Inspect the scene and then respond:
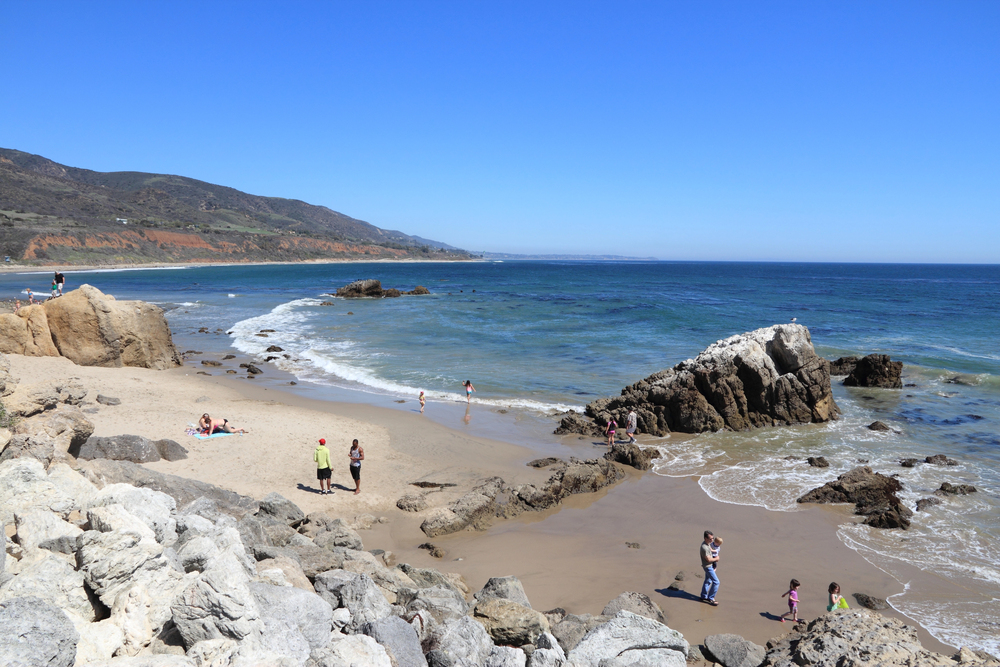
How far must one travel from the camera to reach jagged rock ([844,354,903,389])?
71.3ft

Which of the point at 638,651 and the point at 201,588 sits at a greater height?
the point at 201,588

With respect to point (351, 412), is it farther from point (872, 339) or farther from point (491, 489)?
point (872, 339)

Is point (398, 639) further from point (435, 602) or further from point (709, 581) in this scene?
point (709, 581)

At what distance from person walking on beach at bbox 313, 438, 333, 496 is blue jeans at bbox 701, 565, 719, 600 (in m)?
6.66

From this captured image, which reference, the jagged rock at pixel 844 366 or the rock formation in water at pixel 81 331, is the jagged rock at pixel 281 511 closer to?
the rock formation in water at pixel 81 331

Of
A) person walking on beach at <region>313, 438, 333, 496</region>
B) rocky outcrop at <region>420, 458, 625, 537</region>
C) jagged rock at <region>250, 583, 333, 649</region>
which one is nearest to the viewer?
jagged rock at <region>250, 583, 333, 649</region>

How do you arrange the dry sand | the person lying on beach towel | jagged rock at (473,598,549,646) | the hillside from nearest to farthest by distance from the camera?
1. jagged rock at (473,598,549,646)
2. the dry sand
3. the person lying on beach towel
4. the hillside

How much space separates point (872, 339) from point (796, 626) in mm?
31293

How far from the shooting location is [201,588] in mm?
4273

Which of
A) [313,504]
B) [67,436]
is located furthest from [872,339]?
[67,436]

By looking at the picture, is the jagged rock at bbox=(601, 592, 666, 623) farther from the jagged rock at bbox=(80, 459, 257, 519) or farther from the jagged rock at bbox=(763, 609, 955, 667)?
the jagged rock at bbox=(80, 459, 257, 519)

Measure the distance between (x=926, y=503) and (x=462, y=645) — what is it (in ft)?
34.1

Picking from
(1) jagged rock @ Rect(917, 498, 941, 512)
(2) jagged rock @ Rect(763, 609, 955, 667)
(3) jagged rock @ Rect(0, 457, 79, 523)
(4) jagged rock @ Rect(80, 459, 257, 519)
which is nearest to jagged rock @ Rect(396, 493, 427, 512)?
(4) jagged rock @ Rect(80, 459, 257, 519)

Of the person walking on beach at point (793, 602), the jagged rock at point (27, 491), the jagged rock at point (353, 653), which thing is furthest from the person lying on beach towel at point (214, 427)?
the person walking on beach at point (793, 602)
